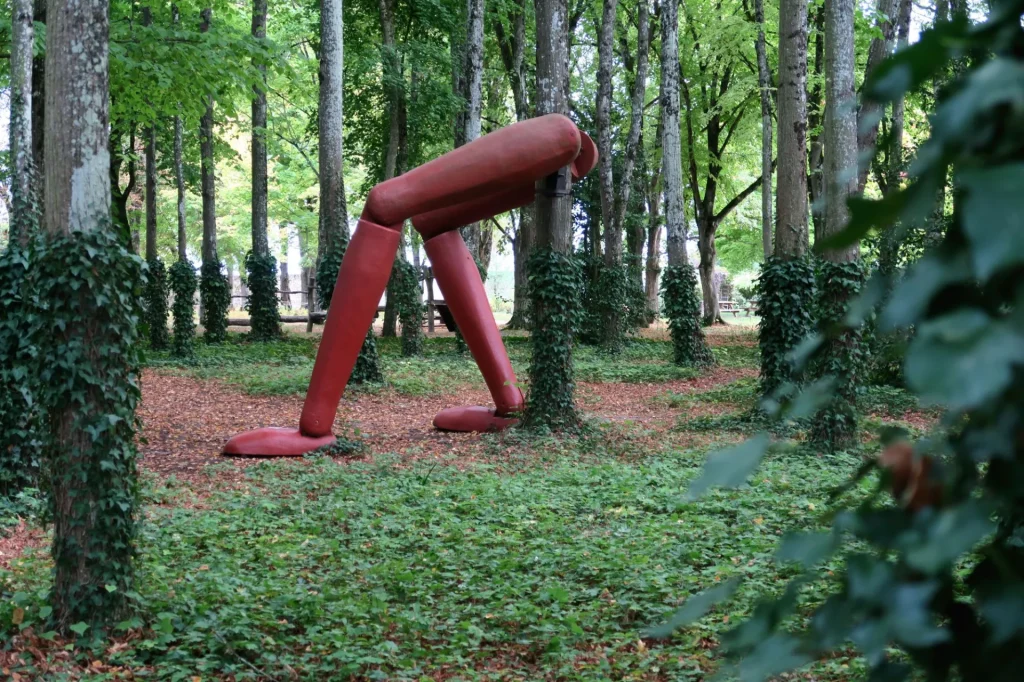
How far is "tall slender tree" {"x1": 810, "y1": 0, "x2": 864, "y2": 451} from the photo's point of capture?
9016 millimetres

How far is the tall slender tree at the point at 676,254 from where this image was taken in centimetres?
1762

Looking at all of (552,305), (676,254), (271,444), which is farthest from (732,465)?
(676,254)

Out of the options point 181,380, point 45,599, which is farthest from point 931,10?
point 45,599

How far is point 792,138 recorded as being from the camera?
35.5 feet

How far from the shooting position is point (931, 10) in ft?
57.0

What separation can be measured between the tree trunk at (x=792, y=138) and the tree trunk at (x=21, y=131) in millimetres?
7671

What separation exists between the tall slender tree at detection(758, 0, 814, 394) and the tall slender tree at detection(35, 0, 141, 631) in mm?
7930

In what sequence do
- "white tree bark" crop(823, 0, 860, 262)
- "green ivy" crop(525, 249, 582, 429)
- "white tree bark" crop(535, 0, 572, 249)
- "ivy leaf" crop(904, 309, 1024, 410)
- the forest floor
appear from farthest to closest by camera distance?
"white tree bark" crop(535, 0, 572, 249)
"green ivy" crop(525, 249, 582, 429)
"white tree bark" crop(823, 0, 860, 262)
the forest floor
"ivy leaf" crop(904, 309, 1024, 410)

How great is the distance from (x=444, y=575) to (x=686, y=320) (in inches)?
503

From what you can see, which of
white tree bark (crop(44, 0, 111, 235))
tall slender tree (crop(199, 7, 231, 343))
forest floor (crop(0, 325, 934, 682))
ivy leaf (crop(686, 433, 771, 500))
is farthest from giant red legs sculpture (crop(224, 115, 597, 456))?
tall slender tree (crop(199, 7, 231, 343))

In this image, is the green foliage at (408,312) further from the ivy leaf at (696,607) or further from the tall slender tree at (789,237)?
the ivy leaf at (696,607)

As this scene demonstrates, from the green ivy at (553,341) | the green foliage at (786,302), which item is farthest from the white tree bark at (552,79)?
the green foliage at (786,302)

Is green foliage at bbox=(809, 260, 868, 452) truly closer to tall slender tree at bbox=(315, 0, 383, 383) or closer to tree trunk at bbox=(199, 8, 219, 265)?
tall slender tree at bbox=(315, 0, 383, 383)

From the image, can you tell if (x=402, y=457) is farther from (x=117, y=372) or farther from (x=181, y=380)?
(x=181, y=380)
